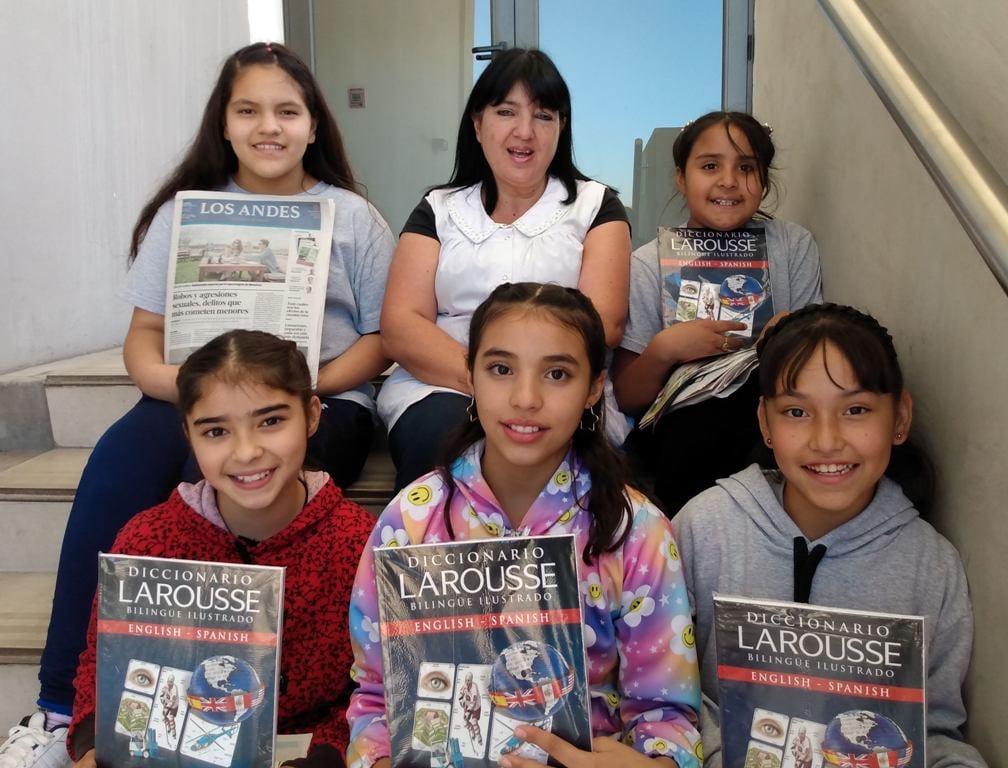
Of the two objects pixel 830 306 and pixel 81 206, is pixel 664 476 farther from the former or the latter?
pixel 81 206

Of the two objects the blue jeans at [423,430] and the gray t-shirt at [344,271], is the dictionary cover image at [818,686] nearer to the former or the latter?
the blue jeans at [423,430]

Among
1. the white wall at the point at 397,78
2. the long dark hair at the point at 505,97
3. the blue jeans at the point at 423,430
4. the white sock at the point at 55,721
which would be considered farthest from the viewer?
the white wall at the point at 397,78

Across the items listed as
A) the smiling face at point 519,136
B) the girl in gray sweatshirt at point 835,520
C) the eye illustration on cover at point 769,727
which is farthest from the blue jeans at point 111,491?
the eye illustration on cover at point 769,727

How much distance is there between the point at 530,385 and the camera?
1347 mm

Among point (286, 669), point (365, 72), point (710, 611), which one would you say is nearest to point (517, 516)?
point (710, 611)

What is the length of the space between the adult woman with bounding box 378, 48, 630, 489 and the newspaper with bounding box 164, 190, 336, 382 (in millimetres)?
189

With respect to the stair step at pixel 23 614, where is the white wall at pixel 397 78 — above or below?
above

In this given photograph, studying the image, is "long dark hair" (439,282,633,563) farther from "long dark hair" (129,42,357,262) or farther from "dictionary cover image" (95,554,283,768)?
"long dark hair" (129,42,357,262)

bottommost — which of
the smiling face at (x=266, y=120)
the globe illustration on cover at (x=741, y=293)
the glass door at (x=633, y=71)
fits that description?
the globe illustration on cover at (x=741, y=293)

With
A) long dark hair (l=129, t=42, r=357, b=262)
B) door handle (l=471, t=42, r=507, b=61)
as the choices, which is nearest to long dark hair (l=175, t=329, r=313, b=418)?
long dark hair (l=129, t=42, r=357, b=262)

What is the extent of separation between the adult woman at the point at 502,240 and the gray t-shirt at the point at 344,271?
85mm

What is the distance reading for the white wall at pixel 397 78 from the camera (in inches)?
172

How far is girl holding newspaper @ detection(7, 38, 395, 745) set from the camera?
1695 mm

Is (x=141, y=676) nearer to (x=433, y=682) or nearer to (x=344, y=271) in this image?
(x=433, y=682)
